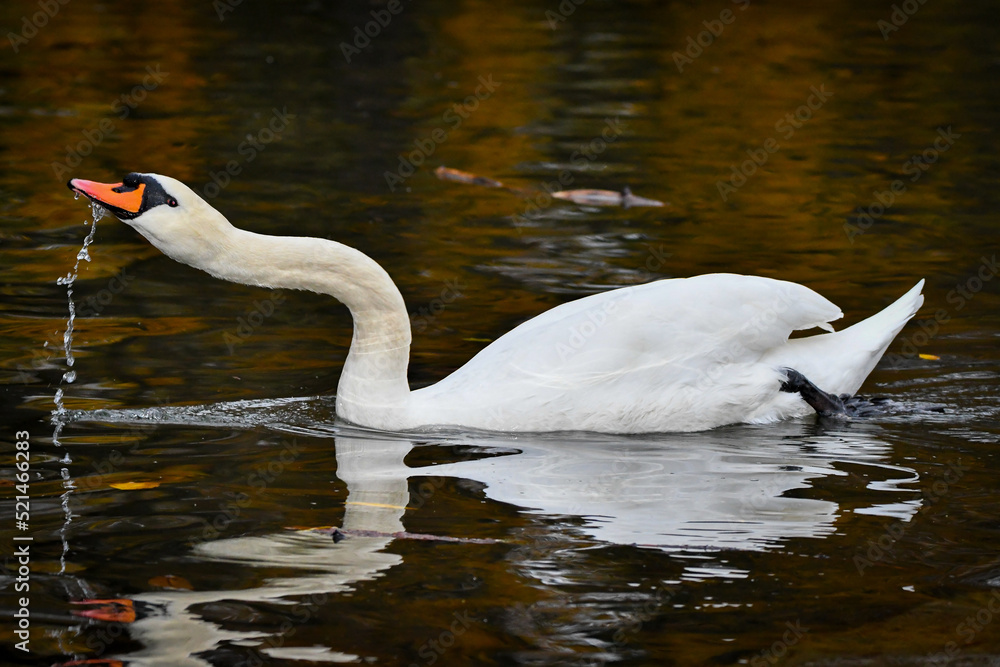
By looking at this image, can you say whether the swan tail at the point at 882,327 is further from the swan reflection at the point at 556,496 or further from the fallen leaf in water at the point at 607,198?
the fallen leaf in water at the point at 607,198

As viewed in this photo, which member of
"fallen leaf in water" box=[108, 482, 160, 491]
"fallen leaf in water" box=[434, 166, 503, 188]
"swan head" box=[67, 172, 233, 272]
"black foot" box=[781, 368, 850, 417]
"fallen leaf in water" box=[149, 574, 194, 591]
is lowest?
"fallen leaf in water" box=[149, 574, 194, 591]

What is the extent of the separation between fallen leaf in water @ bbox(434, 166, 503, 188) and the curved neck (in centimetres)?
636

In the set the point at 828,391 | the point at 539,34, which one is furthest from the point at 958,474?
the point at 539,34

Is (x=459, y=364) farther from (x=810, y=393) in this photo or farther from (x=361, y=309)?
(x=810, y=393)

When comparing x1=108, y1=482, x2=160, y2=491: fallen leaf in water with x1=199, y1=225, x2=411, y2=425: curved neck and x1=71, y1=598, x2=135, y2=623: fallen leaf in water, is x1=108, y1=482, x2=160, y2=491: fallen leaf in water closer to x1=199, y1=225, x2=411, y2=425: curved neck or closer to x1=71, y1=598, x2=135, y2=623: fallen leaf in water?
x1=199, y1=225, x2=411, y2=425: curved neck

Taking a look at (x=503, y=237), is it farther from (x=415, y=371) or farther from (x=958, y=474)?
(x=958, y=474)

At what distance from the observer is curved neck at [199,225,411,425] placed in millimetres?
6387

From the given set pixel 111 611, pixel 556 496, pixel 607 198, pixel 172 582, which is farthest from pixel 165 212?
pixel 607 198

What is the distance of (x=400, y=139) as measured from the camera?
15039 millimetres

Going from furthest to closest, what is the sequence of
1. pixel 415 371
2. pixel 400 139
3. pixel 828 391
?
pixel 400 139, pixel 415 371, pixel 828 391

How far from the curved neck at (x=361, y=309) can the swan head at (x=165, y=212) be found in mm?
358

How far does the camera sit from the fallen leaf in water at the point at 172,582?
494cm

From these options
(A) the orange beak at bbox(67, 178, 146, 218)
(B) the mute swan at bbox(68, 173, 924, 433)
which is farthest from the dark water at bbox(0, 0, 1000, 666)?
(A) the orange beak at bbox(67, 178, 146, 218)

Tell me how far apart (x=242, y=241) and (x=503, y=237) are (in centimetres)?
508
